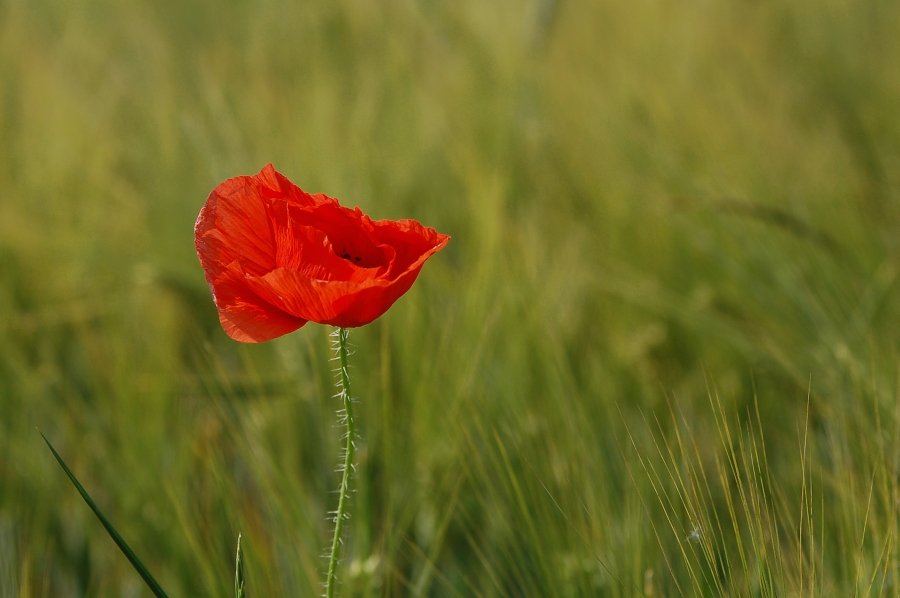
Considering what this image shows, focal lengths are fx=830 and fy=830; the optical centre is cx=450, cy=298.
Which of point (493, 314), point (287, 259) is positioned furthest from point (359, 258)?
point (493, 314)

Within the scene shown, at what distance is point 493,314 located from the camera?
68cm

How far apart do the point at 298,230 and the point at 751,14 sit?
5.68 ft

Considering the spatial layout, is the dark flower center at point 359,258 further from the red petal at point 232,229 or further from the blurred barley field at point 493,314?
the blurred barley field at point 493,314

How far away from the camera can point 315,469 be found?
800 millimetres

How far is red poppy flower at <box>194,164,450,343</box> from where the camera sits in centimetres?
33

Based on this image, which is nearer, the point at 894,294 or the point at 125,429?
the point at 125,429

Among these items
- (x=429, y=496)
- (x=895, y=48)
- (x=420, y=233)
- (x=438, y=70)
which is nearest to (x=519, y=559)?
(x=429, y=496)

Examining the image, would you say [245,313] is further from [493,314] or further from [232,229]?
[493,314]

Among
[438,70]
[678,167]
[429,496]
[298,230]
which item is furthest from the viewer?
[438,70]

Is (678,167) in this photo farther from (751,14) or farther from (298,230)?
(298,230)

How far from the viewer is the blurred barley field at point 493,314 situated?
0.60 meters

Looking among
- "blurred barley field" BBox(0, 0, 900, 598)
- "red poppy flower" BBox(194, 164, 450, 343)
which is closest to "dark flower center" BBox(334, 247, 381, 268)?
"red poppy flower" BBox(194, 164, 450, 343)

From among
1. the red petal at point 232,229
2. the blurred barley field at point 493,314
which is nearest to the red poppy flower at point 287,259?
the red petal at point 232,229

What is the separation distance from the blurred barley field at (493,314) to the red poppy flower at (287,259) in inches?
5.2
